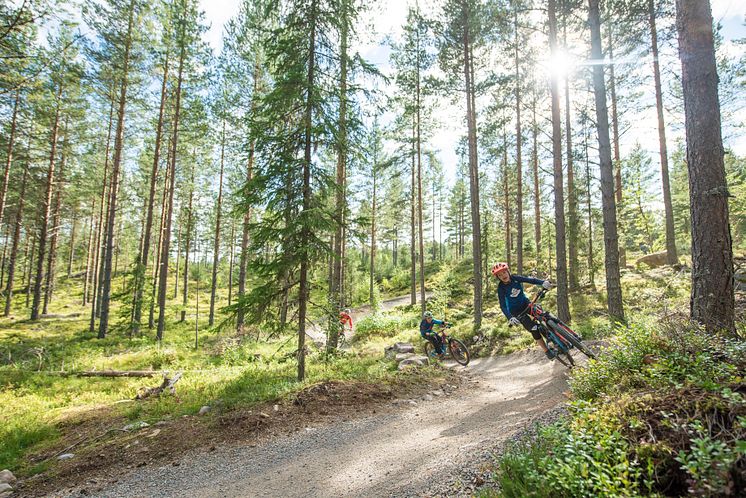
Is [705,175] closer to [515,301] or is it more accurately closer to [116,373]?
[515,301]

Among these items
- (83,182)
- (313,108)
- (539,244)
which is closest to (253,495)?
(313,108)

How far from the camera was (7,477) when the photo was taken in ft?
16.3

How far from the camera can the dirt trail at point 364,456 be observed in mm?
4098

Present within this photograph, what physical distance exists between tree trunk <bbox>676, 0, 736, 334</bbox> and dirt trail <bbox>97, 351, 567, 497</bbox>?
2825 mm

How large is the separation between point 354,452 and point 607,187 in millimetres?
9469

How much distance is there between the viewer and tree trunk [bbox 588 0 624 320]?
887cm

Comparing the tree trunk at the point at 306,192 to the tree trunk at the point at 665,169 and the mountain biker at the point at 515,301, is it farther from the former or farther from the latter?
the tree trunk at the point at 665,169

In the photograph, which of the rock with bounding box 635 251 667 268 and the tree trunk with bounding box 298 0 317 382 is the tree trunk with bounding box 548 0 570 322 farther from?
the rock with bounding box 635 251 667 268

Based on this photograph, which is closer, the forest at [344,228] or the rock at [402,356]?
the forest at [344,228]

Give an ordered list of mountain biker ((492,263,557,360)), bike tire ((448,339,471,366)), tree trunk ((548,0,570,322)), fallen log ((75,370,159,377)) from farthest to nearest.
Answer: tree trunk ((548,0,570,322)) < bike tire ((448,339,471,366)) < fallen log ((75,370,159,377)) < mountain biker ((492,263,557,360))

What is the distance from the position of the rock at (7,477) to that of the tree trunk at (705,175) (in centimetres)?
1042

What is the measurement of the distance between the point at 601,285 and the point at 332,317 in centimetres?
1608

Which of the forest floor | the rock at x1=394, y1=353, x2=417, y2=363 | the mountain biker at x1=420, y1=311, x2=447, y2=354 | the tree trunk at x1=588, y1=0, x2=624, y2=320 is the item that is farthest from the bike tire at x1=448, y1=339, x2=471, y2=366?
the tree trunk at x1=588, y1=0, x2=624, y2=320

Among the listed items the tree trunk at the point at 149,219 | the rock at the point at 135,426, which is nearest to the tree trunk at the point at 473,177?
the rock at the point at 135,426
